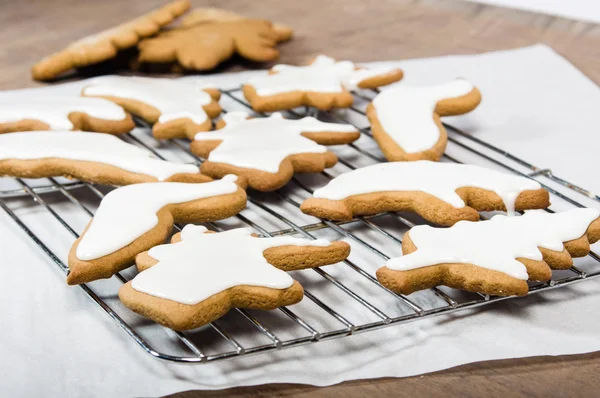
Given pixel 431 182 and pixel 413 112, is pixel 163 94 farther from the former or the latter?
pixel 431 182

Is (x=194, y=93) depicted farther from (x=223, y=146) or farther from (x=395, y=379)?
(x=395, y=379)

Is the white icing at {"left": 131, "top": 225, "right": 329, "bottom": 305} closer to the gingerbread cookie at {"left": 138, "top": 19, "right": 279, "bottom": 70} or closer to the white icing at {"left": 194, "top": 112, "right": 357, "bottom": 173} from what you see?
the white icing at {"left": 194, "top": 112, "right": 357, "bottom": 173}

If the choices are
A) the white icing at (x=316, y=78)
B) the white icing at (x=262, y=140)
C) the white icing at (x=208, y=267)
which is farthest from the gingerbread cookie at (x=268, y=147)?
the white icing at (x=208, y=267)

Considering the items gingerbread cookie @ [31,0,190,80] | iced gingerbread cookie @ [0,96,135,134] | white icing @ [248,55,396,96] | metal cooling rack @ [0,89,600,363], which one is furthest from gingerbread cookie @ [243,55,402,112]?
gingerbread cookie @ [31,0,190,80]

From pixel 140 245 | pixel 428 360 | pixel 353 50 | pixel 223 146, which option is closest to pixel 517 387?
pixel 428 360

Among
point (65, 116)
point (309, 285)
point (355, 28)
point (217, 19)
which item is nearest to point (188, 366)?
point (309, 285)

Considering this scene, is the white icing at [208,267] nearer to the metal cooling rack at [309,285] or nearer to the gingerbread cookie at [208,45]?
the metal cooling rack at [309,285]
